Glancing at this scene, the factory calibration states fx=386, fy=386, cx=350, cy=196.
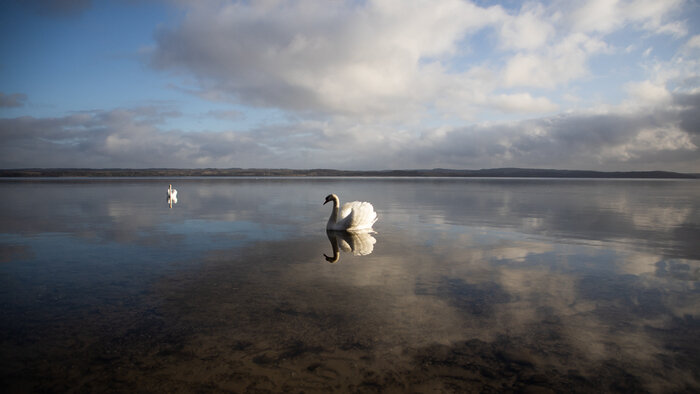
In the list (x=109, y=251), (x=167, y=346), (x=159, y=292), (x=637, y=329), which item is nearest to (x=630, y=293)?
(x=637, y=329)

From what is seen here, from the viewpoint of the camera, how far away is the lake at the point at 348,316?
3742 mm

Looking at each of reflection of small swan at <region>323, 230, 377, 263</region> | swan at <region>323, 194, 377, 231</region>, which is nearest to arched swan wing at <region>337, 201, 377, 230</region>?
swan at <region>323, 194, 377, 231</region>

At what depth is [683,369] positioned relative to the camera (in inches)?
154

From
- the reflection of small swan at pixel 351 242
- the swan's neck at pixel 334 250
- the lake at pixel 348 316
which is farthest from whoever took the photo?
the reflection of small swan at pixel 351 242

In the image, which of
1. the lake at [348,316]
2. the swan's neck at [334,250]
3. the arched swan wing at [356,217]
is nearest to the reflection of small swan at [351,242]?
the swan's neck at [334,250]

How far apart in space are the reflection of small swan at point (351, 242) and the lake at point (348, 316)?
101mm

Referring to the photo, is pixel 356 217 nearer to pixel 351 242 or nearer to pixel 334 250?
pixel 351 242

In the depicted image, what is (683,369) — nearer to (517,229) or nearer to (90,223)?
(517,229)

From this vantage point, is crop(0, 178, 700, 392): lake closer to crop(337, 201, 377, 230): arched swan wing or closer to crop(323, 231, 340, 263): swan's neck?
crop(323, 231, 340, 263): swan's neck

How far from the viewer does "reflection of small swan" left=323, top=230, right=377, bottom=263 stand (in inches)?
369

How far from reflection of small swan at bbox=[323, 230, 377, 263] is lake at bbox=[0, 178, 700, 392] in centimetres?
10

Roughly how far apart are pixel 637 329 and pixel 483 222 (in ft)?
34.1

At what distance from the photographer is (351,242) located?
432 inches

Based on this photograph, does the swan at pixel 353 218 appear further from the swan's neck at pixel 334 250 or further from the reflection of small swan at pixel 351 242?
the swan's neck at pixel 334 250
